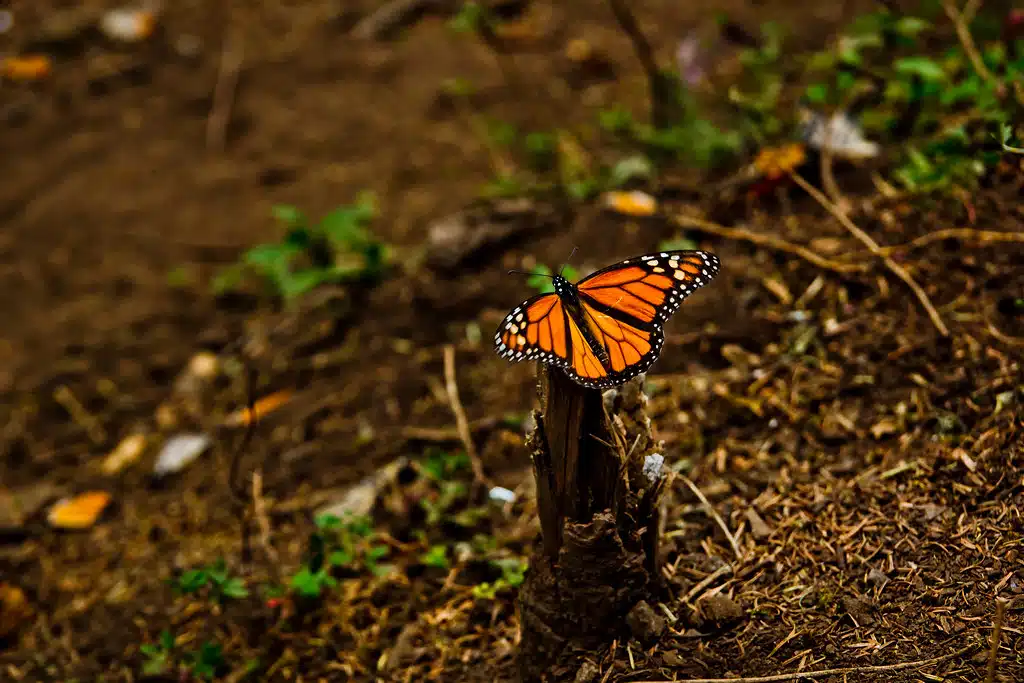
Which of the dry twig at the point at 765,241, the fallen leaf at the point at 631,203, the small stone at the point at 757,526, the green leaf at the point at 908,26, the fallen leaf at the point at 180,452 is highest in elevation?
the green leaf at the point at 908,26

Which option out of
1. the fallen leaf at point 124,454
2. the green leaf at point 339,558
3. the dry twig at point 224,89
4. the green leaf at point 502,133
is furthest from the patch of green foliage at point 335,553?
the dry twig at point 224,89

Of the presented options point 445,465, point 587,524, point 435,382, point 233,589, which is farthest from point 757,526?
point 233,589

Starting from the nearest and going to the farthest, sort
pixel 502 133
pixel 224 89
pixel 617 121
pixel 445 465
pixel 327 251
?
pixel 445 465 < pixel 327 251 < pixel 617 121 < pixel 502 133 < pixel 224 89

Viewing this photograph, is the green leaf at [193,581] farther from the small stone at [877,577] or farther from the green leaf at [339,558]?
the small stone at [877,577]

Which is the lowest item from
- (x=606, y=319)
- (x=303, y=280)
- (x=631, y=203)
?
(x=303, y=280)

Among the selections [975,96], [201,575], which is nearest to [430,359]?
[201,575]

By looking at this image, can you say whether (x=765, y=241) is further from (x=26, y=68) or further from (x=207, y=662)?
(x=26, y=68)
